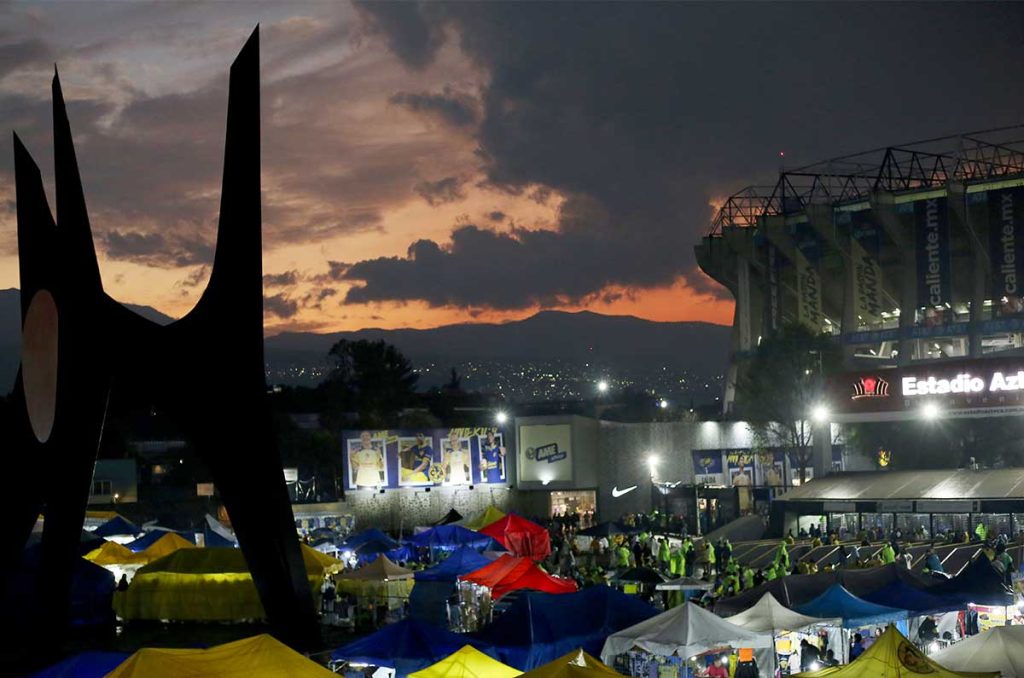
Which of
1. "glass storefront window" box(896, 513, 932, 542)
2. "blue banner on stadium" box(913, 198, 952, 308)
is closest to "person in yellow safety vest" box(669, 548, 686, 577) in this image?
"glass storefront window" box(896, 513, 932, 542)

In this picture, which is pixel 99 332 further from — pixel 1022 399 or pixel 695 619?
pixel 1022 399

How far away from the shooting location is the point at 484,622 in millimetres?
23609

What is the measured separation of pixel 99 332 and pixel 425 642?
9.42 meters

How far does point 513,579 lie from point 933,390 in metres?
18.2

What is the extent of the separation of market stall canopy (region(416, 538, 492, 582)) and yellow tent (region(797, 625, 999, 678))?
13581 millimetres

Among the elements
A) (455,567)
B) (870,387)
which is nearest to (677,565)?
(455,567)

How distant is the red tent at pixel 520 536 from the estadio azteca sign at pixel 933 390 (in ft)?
34.1

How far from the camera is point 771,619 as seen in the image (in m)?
17.8

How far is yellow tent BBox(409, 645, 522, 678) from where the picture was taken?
15.1 metres

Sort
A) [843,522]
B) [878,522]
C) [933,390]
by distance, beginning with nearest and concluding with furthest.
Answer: [878,522] → [843,522] → [933,390]

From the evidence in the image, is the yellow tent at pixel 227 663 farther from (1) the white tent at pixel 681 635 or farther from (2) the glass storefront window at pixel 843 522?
(2) the glass storefront window at pixel 843 522

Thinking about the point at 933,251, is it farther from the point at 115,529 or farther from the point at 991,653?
the point at 991,653

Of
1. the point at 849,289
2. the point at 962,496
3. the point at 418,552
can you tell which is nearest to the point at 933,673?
the point at 962,496

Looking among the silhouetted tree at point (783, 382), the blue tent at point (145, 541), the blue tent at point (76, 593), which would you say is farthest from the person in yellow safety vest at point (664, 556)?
the silhouetted tree at point (783, 382)
